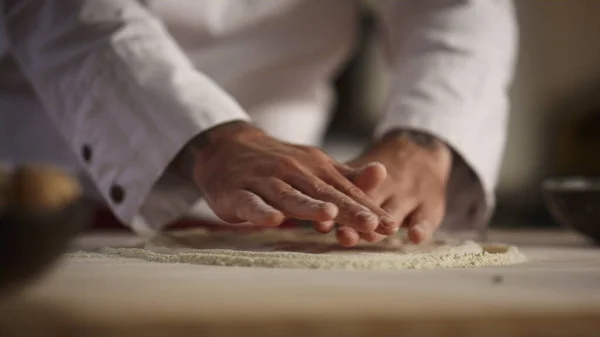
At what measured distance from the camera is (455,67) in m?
0.97

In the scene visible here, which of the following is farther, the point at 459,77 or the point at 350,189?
the point at 459,77

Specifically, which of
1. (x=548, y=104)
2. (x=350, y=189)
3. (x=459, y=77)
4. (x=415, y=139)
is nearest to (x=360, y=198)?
(x=350, y=189)

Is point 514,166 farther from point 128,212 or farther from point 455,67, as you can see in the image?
point 128,212

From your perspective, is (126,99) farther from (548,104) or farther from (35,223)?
(548,104)

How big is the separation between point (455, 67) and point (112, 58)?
414mm

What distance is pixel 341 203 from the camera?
0.63 m

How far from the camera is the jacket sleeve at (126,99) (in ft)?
2.65

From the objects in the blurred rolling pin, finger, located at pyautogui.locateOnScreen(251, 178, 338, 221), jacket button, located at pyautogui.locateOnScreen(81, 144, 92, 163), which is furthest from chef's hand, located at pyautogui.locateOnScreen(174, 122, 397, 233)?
the blurred rolling pin

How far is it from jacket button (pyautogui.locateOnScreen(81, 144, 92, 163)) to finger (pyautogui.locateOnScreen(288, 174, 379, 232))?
11.6 inches

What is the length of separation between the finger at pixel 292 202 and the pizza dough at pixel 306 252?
Answer: 28mm

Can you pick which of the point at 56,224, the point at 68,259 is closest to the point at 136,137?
the point at 68,259

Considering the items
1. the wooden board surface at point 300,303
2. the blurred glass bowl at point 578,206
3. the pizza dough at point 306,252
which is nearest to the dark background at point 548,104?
the blurred glass bowl at point 578,206

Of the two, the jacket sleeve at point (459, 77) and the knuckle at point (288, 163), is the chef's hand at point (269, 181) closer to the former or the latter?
the knuckle at point (288, 163)

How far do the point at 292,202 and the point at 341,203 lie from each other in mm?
40
